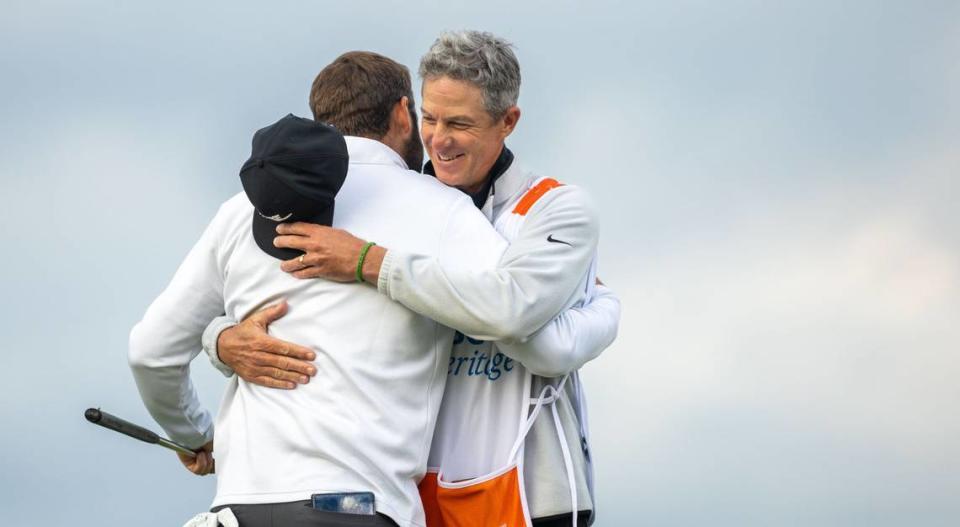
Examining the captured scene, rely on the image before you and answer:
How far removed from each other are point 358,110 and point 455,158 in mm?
421

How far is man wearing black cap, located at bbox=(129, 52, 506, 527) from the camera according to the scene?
14.1ft

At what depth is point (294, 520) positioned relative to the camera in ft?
13.9

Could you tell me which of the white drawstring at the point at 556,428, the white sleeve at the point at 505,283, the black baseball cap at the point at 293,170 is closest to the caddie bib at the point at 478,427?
the white drawstring at the point at 556,428

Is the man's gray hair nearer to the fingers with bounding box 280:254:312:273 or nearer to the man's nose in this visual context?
the man's nose

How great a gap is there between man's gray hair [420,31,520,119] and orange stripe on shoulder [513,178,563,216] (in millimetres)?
307

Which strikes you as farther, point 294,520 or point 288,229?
point 288,229

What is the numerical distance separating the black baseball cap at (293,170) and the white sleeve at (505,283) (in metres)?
0.31

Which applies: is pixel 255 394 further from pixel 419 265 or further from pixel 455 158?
pixel 455 158

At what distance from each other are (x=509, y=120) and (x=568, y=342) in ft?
3.25

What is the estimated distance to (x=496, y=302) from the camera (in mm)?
4523

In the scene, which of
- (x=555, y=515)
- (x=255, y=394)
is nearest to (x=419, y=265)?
(x=255, y=394)

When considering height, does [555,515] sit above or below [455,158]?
below

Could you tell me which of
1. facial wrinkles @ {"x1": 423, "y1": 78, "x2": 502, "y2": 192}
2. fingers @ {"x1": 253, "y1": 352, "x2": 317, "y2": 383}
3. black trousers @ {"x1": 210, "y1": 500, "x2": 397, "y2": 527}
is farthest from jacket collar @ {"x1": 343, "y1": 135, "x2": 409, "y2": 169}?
black trousers @ {"x1": 210, "y1": 500, "x2": 397, "y2": 527}

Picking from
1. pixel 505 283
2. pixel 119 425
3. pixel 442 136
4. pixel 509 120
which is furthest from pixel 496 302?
pixel 119 425
